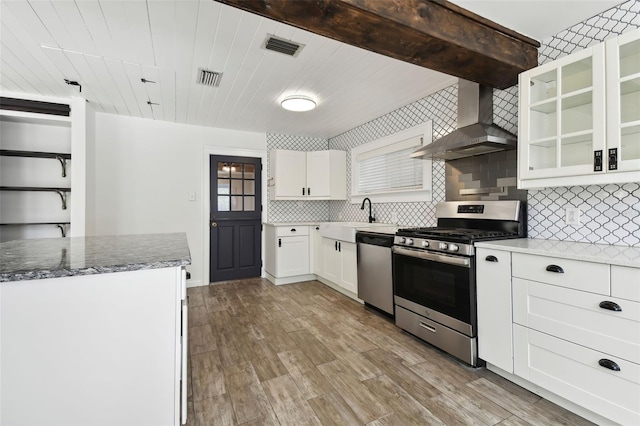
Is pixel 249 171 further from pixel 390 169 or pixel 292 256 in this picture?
pixel 390 169

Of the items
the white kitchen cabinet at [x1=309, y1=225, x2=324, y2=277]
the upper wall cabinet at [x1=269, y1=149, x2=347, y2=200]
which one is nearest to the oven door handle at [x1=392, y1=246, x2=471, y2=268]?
the white kitchen cabinet at [x1=309, y1=225, x2=324, y2=277]

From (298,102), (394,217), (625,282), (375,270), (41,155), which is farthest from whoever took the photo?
(394,217)

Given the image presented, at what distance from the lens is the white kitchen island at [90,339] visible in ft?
3.64

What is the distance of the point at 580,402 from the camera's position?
5.18 feet

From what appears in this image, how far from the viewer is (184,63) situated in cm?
255

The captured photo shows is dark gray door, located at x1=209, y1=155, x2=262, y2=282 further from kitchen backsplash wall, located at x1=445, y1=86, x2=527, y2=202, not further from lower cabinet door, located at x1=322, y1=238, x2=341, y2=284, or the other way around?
kitchen backsplash wall, located at x1=445, y1=86, x2=527, y2=202

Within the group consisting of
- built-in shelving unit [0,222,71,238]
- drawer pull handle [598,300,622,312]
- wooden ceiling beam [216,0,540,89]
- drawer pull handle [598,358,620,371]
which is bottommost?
drawer pull handle [598,358,620,371]

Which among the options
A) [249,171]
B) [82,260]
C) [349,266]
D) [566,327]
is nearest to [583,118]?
[566,327]

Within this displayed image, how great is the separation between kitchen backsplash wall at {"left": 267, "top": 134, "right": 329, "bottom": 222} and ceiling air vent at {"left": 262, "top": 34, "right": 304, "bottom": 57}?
2.65 m

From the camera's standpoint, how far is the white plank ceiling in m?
1.92

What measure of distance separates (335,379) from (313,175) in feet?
11.0

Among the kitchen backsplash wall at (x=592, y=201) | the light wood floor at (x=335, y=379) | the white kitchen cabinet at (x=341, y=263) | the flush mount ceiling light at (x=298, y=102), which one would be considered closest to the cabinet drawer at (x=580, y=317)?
the light wood floor at (x=335, y=379)

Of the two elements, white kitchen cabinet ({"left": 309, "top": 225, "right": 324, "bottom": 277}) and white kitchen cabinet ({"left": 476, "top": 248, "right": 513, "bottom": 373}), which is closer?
white kitchen cabinet ({"left": 476, "top": 248, "right": 513, "bottom": 373})

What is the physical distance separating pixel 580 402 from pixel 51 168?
5.35m
